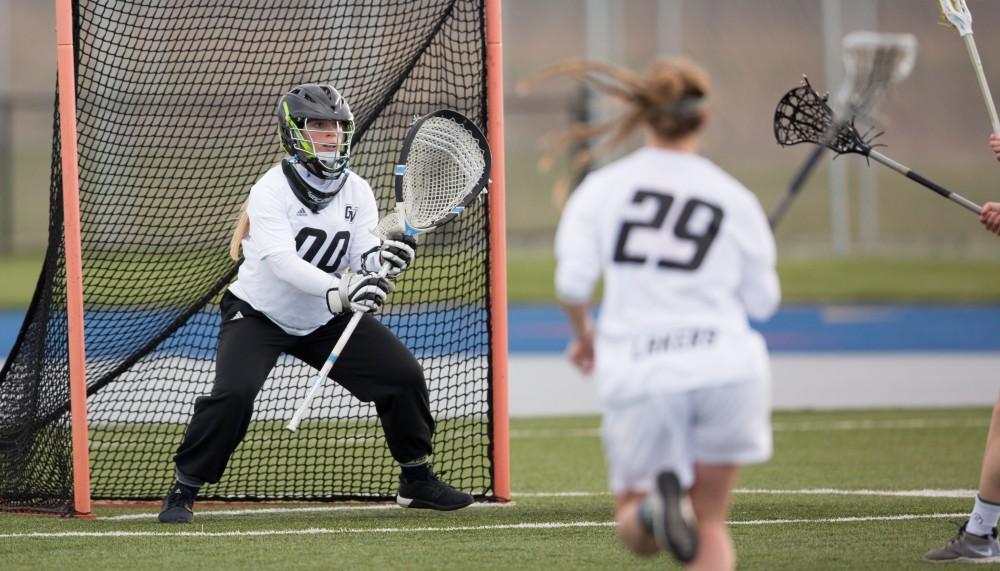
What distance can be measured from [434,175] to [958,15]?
2.33 meters

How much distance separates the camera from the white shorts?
139 inches

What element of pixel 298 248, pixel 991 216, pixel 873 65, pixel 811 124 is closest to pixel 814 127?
pixel 811 124

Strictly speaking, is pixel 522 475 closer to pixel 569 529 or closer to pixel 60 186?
pixel 569 529

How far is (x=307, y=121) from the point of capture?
5.80 metres

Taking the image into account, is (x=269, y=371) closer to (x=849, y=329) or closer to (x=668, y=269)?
(x=668, y=269)

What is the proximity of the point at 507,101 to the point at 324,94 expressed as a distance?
14810 millimetres

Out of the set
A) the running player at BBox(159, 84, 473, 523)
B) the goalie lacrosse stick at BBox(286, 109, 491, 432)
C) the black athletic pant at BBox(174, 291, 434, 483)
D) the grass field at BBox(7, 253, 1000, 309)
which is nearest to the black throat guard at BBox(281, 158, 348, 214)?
the running player at BBox(159, 84, 473, 523)

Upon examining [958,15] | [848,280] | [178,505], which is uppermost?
[958,15]

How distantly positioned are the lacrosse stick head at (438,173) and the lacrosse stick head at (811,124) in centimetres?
126

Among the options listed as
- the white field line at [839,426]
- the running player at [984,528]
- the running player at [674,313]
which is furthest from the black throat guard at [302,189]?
the white field line at [839,426]

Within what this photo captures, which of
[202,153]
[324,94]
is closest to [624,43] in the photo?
[202,153]

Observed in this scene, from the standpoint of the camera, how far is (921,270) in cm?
2011

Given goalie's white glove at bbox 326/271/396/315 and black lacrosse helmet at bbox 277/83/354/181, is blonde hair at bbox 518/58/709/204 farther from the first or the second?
black lacrosse helmet at bbox 277/83/354/181

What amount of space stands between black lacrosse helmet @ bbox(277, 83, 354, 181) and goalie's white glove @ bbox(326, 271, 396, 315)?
1.63 ft
